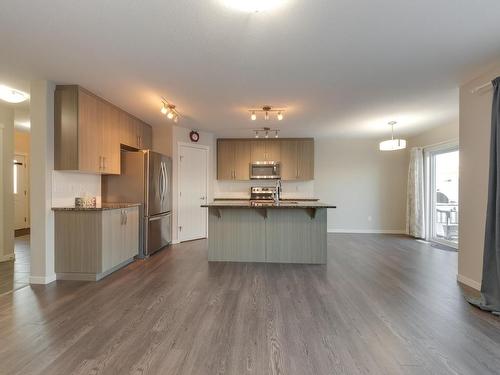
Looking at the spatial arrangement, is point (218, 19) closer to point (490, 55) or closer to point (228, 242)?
point (490, 55)

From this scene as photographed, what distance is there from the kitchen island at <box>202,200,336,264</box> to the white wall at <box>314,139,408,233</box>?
289cm

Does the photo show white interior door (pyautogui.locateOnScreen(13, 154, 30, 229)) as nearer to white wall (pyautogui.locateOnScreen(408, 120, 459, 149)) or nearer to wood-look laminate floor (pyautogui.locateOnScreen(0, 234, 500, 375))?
wood-look laminate floor (pyautogui.locateOnScreen(0, 234, 500, 375))

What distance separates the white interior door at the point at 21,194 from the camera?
6348 millimetres

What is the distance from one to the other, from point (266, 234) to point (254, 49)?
264cm

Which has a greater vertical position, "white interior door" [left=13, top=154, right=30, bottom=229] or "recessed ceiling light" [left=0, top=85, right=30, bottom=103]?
"recessed ceiling light" [left=0, top=85, right=30, bottom=103]

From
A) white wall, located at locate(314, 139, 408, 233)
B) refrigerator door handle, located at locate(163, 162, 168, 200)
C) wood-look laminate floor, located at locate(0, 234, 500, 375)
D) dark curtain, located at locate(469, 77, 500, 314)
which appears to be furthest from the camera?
white wall, located at locate(314, 139, 408, 233)

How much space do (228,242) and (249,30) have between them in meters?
2.97

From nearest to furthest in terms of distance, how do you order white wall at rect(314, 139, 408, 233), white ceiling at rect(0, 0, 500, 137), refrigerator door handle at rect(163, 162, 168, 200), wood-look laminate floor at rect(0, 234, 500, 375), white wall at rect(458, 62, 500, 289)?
1. wood-look laminate floor at rect(0, 234, 500, 375)
2. white ceiling at rect(0, 0, 500, 137)
3. white wall at rect(458, 62, 500, 289)
4. refrigerator door handle at rect(163, 162, 168, 200)
5. white wall at rect(314, 139, 408, 233)

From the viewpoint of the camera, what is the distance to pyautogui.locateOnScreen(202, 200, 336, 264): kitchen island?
3965mm

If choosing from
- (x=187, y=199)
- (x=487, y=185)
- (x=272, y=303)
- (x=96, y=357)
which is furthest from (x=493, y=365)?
(x=187, y=199)

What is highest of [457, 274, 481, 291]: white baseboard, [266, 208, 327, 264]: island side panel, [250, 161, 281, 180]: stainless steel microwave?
[250, 161, 281, 180]: stainless steel microwave

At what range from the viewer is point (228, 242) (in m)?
4.11

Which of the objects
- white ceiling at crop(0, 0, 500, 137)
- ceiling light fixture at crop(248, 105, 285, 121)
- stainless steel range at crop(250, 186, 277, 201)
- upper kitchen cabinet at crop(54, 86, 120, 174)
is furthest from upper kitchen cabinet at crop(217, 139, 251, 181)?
upper kitchen cabinet at crop(54, 86, 120, 174)

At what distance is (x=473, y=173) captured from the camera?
9.65 feet
